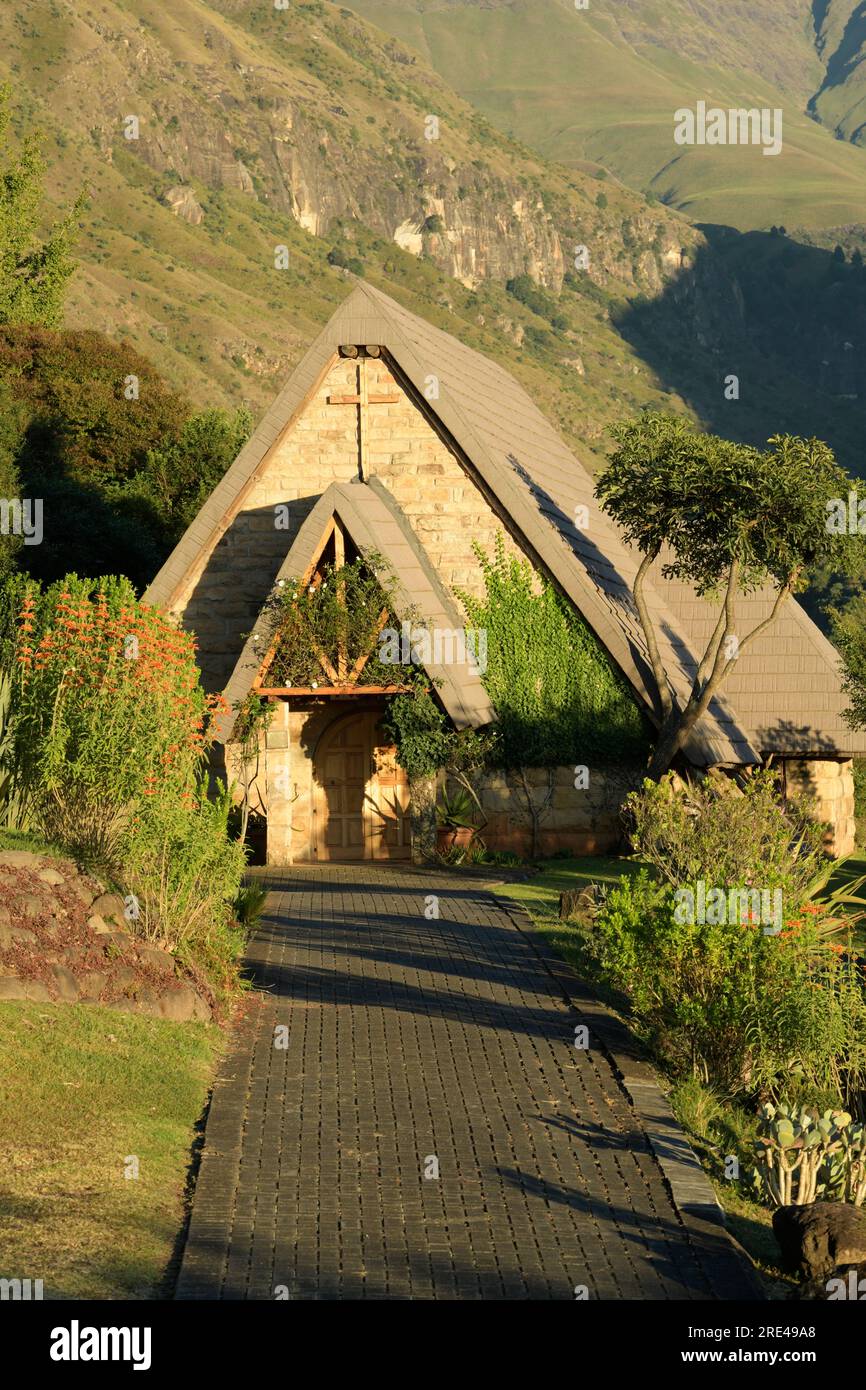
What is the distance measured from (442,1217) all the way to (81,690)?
21.6 ft

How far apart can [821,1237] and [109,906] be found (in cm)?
619

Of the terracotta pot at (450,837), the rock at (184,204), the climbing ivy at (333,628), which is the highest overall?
the rock at (184,204)

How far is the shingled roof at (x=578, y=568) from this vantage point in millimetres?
24078

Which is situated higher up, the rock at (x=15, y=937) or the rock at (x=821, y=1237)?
the rock at (x=15, y=937)

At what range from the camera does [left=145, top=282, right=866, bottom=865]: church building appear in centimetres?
2295

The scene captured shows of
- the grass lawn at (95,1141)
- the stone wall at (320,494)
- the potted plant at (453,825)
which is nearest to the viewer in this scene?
the grass lawn at (95,1141)

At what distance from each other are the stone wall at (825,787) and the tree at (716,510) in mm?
3025

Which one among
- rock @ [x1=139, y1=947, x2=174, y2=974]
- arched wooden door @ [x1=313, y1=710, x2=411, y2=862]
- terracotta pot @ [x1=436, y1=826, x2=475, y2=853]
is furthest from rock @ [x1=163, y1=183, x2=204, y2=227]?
rock @ [x1=139, y1=947, x2=174, y2=974]

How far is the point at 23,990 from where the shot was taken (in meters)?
11.2

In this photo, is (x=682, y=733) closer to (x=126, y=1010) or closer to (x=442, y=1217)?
(x=126, y=1010)

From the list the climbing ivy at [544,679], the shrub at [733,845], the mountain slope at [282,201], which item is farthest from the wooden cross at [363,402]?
the mountain slope at [282,201]

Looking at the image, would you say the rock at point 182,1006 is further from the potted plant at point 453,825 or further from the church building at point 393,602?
the potted plant at point 453,825

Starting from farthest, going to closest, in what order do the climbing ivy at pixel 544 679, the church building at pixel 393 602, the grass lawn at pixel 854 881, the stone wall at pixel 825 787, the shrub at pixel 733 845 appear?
1. the stone wall at pixel 825 787
2. the climbing ivy at pixel 544 679
3. the church building at pixel 393 602
4. the grass lawn at pixel 854 881
5. the shrub at pixel 733 845
